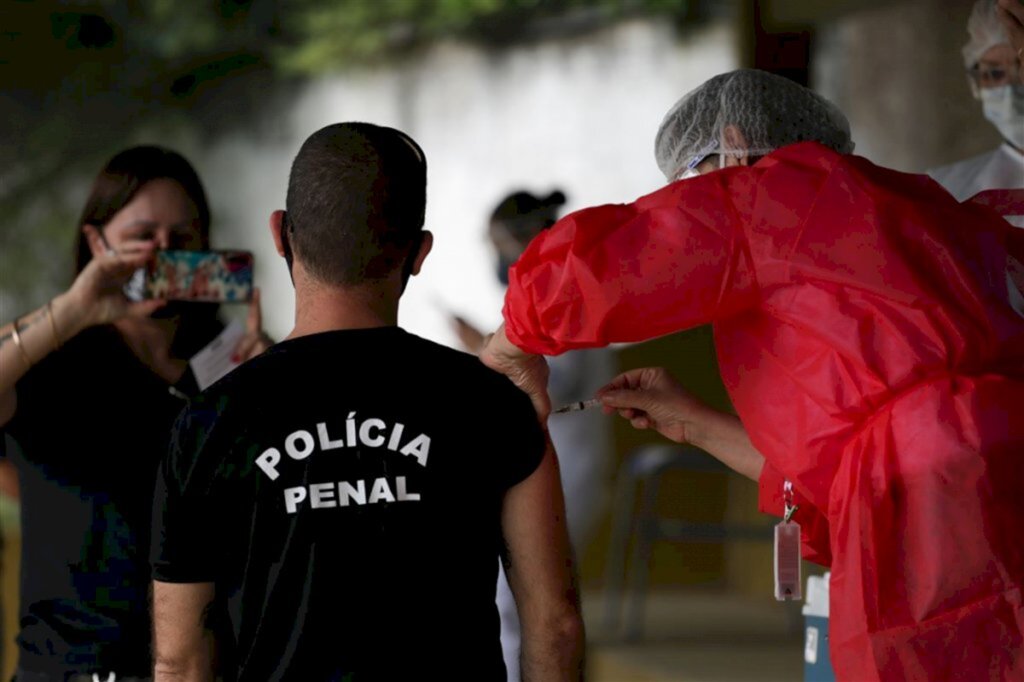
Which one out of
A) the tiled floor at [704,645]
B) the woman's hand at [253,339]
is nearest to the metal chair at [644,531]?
the tiled floor at [704,645]

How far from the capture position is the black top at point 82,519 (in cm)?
209

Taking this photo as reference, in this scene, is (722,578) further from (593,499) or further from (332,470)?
(332,470)

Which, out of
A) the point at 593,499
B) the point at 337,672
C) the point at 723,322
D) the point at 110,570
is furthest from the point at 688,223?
the point at 593,499

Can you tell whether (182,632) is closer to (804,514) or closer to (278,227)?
(278,227)

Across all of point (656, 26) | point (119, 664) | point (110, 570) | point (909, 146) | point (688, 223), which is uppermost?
point (656, 26)

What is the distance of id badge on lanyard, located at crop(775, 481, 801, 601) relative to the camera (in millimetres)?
1759

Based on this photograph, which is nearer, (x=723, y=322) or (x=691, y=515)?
(x=723, y=322)

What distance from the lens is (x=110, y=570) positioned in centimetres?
210

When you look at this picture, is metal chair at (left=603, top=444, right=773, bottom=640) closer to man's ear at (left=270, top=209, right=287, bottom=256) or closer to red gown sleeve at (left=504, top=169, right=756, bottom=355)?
red gown sleeve at (left=504, top=169, right=756, bottom=355)

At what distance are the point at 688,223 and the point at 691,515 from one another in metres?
4.83

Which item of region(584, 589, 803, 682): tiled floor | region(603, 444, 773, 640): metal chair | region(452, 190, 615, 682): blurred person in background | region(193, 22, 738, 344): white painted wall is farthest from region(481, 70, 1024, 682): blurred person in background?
region(193, 22, 738, 344): white painted wall

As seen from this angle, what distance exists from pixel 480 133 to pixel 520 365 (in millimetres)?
4865

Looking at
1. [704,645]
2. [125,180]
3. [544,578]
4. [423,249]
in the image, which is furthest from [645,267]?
[704,645]

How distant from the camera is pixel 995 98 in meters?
2.79
